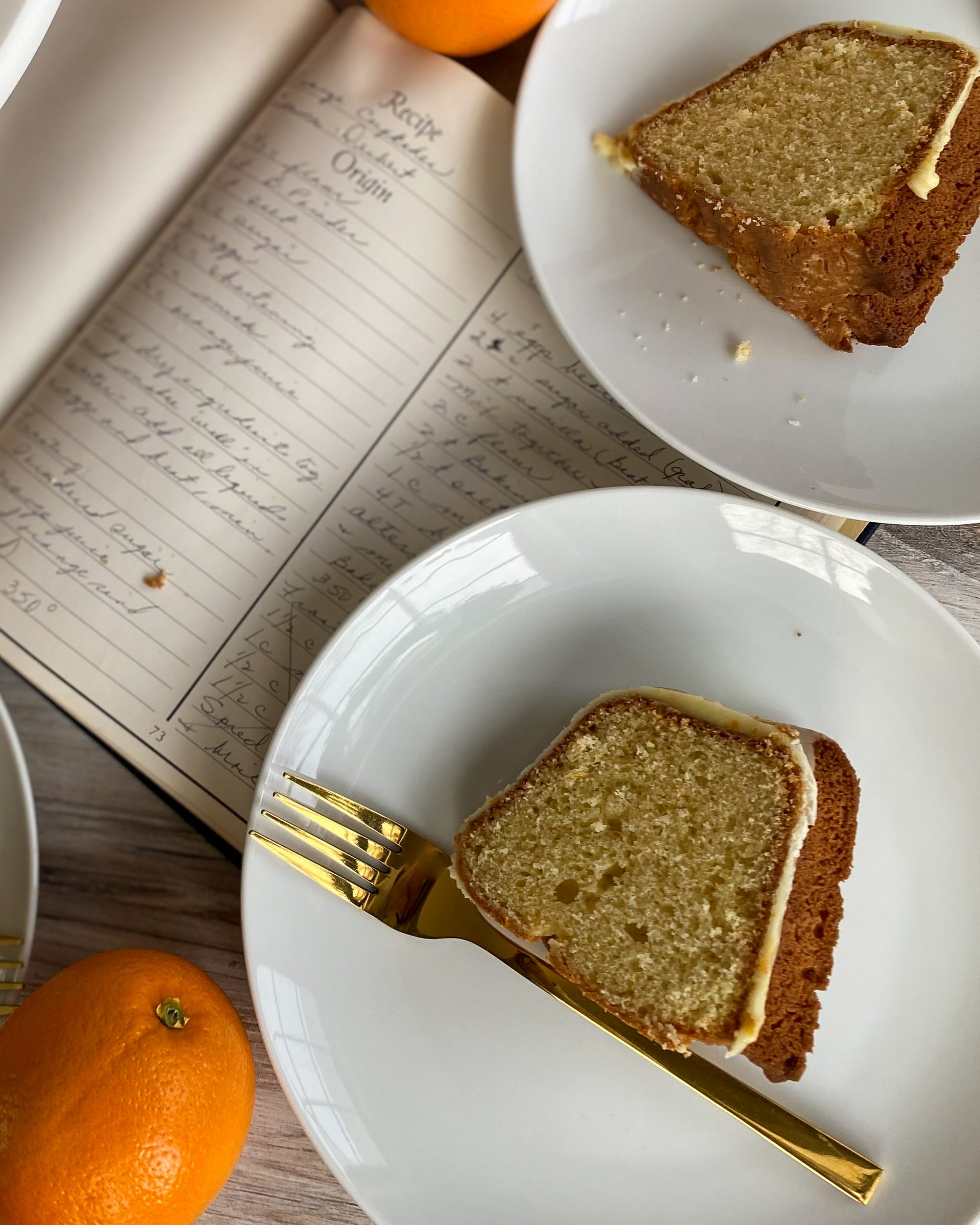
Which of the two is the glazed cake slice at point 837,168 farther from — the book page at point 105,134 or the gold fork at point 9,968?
the gold fork at point 9,968

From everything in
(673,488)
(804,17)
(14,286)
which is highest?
(804,17)

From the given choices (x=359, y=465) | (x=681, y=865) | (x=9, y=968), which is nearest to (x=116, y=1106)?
(x=9, y=968)

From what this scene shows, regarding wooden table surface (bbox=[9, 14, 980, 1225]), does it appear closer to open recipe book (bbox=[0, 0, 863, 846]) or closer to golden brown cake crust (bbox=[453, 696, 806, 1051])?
Result: open recipe book (bbox=[0, 0, 863, 846])

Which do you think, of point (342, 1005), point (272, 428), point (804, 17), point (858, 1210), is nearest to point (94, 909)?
point (342, 1005)

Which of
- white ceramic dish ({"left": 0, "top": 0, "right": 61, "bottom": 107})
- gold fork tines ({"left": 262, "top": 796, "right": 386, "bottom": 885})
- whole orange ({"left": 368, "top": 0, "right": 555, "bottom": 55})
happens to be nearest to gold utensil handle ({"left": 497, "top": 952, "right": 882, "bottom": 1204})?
gold fork tines ({"left": 262, "top": 796, "right": 386, "bottom": 885})

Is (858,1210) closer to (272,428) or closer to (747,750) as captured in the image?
(747,750)

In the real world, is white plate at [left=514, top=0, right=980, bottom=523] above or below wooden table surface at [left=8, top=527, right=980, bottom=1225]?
above
